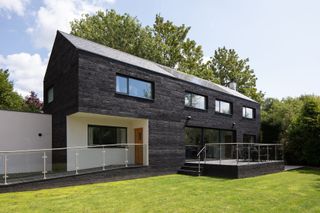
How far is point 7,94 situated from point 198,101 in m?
16.5

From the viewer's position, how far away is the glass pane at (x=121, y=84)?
520 inches

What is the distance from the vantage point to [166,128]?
15.1 m

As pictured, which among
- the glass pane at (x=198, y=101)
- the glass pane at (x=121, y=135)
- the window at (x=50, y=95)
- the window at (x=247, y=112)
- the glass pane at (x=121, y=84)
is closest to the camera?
the glass pane at (x=121, y=84)

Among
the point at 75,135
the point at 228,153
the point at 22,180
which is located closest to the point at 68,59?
the point at 75,135

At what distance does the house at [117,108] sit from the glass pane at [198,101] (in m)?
0.06

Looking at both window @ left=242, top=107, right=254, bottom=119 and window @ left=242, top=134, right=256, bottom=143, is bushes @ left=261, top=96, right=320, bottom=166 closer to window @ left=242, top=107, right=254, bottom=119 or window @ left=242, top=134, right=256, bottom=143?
window @ left=242, top=134, right=256, bottom=143

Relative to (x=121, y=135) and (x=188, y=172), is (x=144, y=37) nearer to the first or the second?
(x=121, y=135)

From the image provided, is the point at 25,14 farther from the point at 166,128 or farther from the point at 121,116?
the point at 166,128

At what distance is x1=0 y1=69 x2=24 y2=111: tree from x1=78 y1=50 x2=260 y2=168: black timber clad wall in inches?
578

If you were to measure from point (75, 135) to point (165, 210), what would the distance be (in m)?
7.16

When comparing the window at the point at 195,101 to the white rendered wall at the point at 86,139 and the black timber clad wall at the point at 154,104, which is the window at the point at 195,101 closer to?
the black timber clad wall at the point at 154,104

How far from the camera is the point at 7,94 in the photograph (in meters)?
24.0

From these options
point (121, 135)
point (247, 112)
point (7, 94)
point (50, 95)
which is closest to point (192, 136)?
point (121, 135)

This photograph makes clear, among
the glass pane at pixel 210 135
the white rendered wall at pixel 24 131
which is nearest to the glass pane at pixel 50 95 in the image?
the white rendered wall at pixel 24 131
